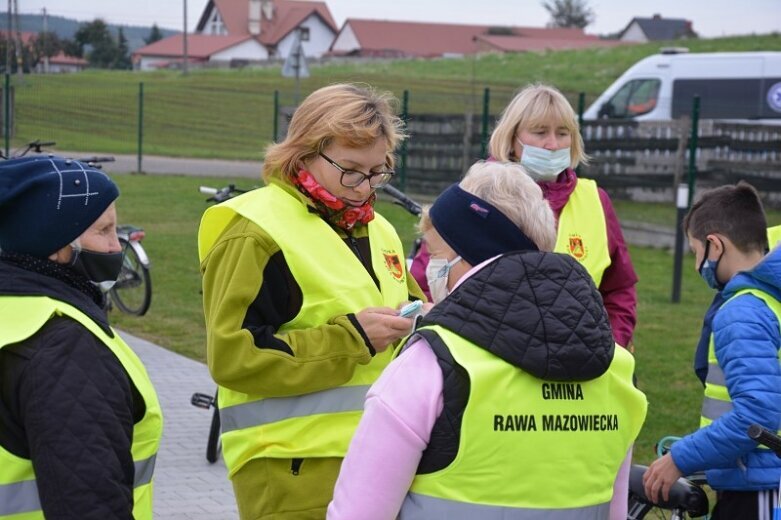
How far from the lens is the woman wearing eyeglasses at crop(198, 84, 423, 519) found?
10.4 feet

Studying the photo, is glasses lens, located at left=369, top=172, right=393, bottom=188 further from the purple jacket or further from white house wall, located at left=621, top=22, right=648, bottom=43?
white house wall, located at left=621, top=22, right=648, bottom=43

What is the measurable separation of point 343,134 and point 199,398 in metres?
3.96

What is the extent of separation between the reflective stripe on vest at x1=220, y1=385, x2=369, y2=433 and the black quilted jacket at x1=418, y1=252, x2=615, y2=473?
862 mm

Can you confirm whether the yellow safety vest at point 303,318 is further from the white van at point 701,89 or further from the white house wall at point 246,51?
the white house wall at point 246,51

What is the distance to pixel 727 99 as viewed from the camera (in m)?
23.5

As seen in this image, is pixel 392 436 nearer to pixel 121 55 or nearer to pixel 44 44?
pixel 44 44

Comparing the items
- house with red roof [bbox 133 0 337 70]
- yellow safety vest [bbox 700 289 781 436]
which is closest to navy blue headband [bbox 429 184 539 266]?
yellow safety vest [bbox 700 289 781 436]

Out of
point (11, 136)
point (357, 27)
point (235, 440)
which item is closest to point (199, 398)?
point (235, 440)

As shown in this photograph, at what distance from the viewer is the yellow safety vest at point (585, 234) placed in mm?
4629

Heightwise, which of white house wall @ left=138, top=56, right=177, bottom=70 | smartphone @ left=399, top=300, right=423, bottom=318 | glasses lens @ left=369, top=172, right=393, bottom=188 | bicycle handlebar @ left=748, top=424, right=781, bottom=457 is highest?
white house wall @ left=138, top=56, right=177, bottom=70

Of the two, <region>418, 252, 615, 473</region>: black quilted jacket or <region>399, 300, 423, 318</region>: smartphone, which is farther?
<region>399, 300, 423, 318</region>: smartphone

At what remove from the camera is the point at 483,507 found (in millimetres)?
2396

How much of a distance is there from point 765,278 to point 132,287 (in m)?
8.44

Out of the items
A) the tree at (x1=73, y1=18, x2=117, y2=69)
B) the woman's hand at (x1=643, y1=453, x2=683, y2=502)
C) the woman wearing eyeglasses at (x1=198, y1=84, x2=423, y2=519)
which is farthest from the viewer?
the tree at (x1=73, y1=18, x2=117, y2=69)
